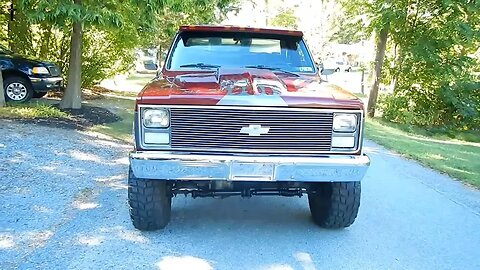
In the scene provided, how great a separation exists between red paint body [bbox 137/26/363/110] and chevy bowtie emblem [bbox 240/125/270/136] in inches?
7.7

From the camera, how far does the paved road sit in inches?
154

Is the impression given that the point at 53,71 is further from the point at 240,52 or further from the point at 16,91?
the point at 240,52

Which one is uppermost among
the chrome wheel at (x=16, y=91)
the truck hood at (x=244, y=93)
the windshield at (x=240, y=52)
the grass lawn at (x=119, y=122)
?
the windshield at (x=240, y=52)

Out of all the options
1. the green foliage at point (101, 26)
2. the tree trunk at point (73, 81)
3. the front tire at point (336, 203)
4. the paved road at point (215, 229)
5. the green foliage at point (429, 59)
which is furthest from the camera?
the green foliage at point (429, 59)

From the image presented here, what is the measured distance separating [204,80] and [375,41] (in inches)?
547

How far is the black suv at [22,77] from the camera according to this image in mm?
11664

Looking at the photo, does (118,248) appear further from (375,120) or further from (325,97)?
(375,120)

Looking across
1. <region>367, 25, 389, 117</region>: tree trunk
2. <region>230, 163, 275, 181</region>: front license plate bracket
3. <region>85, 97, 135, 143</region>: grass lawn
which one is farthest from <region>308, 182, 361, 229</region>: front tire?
<region>367, 25, 389, 117</region>: tree trunk

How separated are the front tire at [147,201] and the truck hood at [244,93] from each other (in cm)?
81

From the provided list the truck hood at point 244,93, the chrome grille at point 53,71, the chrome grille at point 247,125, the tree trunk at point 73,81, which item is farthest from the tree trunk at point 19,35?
the chrome grille at point 247,125

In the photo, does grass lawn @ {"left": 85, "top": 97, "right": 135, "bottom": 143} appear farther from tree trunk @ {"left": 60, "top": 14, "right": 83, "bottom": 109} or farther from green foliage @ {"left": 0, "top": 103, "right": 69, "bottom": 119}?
tree trunk @ {"left": 60, "top": 14, "right": 83, "bottom": 109}

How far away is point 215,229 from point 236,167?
108cm

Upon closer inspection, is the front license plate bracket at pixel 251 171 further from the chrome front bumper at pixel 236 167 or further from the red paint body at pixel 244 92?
the red paint body at pixel 244 92

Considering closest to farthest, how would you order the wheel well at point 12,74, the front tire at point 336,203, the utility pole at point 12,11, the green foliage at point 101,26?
the front tire at point 336,203, the green foliage at point 101,26, the wheel well at point 12,74, the utility pole at point 12,11
